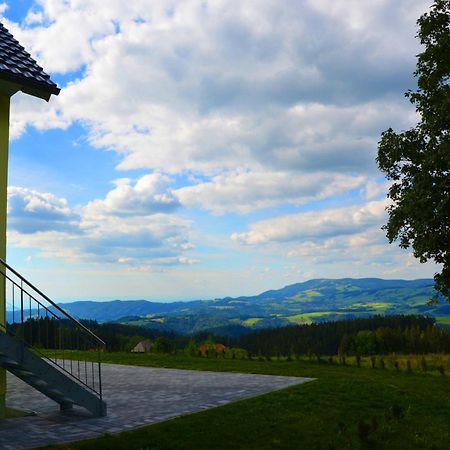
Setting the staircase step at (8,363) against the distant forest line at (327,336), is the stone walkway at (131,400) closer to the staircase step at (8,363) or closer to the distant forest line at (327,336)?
the staircase step at (8,363)

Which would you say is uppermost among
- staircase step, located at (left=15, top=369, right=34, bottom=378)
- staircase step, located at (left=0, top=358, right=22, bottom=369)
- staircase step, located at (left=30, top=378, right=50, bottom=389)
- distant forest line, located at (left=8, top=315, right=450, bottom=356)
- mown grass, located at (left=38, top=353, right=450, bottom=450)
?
staircase step, located at (left=0, top=358, right=22, bottom=369)

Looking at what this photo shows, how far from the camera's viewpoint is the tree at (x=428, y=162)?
633 inches

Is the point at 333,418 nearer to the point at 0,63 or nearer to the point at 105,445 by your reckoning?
the point at 105,445

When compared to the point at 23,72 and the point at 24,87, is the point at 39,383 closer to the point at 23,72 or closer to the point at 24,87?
the point at 24,87

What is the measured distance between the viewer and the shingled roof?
1039cm

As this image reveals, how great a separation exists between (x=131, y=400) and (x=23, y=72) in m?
8.04

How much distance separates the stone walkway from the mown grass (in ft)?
2.38

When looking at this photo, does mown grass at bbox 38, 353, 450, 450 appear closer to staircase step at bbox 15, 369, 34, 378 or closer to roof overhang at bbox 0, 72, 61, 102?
staircase step at bbox 15, 369, 34, 378

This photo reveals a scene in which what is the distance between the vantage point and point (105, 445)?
7.93 meters

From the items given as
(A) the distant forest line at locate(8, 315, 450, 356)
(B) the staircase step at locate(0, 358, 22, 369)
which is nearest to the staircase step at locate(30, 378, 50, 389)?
(B) the staircase step at locate(0, 358, 22, 369)

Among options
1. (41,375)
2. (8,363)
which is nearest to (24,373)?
(41,375)

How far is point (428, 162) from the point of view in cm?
1631

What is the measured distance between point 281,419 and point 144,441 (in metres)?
3.11

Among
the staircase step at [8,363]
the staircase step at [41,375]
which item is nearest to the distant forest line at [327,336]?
the staircase step at [41,375]
